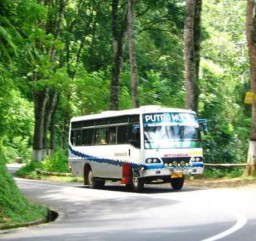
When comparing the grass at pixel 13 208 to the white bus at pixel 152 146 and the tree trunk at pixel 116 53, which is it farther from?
the tree trunk at pixel 116 53

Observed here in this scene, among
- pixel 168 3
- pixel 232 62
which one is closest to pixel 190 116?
pixel 168 3

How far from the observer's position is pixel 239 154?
3938 centimetres

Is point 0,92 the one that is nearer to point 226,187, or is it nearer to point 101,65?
point 226,187

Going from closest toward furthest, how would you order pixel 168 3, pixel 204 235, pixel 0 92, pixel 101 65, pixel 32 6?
pixel 204 235 < pixel 32 6 < pixel 0 92 < pixel 168 3 < pixel 101 65

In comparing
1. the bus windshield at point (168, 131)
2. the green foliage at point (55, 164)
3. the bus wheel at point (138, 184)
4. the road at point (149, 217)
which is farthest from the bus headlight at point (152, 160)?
the green foliage at point (55, 164)

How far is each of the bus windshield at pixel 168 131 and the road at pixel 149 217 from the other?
1.73m

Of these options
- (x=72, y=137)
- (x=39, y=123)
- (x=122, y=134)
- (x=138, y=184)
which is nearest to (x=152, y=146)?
(x=138, y=184)

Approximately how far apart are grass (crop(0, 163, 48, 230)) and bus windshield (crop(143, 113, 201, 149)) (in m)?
7.19

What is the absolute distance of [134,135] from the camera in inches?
901

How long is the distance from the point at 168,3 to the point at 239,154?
10.6 meters

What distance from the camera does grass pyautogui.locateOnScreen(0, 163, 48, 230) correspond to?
13.8 m

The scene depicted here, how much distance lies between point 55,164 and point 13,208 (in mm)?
22642

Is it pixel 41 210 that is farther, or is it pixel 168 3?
pixel 168 3

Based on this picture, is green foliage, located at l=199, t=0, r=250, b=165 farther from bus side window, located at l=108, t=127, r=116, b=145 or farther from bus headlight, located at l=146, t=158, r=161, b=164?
bus headlight, located at l=146, t=158, r=161, b=164
